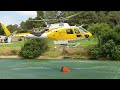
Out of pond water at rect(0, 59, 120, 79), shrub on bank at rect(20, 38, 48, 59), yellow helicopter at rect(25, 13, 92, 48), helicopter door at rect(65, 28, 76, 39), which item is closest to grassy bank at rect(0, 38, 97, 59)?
shrub on bank at rect(20, 38, 48, 59)

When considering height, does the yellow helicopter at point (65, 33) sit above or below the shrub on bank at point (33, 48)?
above

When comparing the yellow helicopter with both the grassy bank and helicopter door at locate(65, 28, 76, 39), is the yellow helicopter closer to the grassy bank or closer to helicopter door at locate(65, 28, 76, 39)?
helicopter door at locate(65, 28, 76, 39)

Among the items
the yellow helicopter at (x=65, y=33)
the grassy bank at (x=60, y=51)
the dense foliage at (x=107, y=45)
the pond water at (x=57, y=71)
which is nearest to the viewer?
the pond water at (x=57, y=71)

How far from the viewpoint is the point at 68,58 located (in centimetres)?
1878

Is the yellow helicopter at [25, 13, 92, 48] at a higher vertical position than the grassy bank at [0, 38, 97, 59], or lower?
higher

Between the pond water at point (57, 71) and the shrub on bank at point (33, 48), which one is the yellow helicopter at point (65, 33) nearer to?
the pond water at point (57, 71)

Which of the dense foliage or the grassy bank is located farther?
the grassy bank

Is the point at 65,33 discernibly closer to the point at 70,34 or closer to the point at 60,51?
the point at 70,34

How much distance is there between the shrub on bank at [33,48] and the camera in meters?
18.6

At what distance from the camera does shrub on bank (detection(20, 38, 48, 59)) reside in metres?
18.6

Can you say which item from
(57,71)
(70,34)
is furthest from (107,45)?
(57,71)

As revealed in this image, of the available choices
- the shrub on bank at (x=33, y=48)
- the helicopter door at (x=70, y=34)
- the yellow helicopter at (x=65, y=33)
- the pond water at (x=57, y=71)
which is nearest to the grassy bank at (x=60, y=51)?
the shrub on bank at (x=33, y=48)
